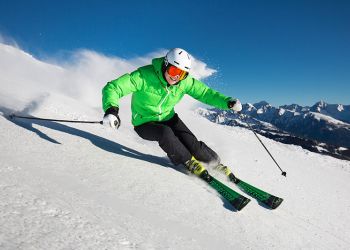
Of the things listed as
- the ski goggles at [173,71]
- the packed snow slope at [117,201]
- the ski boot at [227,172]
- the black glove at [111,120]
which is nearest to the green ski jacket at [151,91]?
the ski goggles at [173,71]

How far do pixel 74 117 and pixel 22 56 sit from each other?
1235 cm

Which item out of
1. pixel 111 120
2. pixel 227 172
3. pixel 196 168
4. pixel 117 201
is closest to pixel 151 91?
pixel 111 120

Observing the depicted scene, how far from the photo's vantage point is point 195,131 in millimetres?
13102

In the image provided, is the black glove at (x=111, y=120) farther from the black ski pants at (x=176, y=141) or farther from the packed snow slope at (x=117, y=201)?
the black ski pants at (x=176, y=141)

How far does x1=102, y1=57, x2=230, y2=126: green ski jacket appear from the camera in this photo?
20.6 ft

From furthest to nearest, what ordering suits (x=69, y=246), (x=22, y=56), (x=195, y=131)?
1. (x=22, y=56)
2. (x=195, y=131)
3. (x=69, y=246)

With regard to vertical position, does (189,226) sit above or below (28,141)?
above

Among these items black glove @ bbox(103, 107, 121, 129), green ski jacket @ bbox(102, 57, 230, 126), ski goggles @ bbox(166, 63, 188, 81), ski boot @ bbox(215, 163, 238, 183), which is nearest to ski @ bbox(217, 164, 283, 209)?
ski boot @ bbox(215, 163, 238, 183)

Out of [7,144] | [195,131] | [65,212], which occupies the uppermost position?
[195,131]

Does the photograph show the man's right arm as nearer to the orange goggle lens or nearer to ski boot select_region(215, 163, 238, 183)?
the orange goggle lens

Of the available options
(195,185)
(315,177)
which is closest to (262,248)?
(195,185)

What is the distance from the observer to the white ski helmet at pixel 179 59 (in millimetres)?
6383

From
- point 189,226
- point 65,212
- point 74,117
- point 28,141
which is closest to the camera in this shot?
point 65,212

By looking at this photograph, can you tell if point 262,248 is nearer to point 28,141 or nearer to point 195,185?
point 195,185
